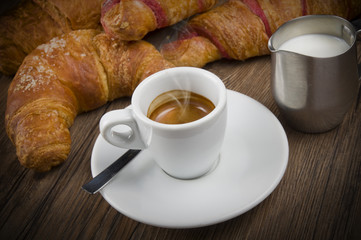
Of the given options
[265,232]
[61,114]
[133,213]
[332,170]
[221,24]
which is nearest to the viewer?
[133,213]

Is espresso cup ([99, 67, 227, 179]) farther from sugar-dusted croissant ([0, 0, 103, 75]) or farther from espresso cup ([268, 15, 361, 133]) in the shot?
sugar-dusted croissant ([0, 0, 103, 75])

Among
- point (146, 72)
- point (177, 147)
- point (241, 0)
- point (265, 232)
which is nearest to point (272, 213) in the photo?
point (265, 232)

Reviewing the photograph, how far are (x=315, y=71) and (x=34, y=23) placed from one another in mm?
1111

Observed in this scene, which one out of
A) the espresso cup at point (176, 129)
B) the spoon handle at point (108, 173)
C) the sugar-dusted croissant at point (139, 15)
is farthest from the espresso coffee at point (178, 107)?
the sugar-dusted croissant at point (139, 15)

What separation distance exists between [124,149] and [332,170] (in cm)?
57

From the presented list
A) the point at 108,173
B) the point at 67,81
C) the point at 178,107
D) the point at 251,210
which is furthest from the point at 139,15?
the point at 251,210

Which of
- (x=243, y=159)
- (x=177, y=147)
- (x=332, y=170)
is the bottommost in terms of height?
(x=332, y=170)

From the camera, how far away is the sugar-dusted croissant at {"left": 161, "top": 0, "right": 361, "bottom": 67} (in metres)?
1.35

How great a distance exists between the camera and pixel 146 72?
→ 1.27 meters

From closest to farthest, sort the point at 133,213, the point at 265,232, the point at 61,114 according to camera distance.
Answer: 1. the point at 133,213
2. the point at 265,232
3. the point at 61,114

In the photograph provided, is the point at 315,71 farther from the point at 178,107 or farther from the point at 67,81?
the point at 67,81

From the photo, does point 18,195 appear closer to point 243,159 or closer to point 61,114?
point 61,114

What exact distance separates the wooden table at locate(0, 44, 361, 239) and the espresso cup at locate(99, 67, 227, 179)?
0.19m

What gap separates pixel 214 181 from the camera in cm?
88
